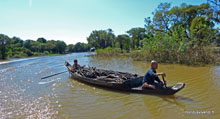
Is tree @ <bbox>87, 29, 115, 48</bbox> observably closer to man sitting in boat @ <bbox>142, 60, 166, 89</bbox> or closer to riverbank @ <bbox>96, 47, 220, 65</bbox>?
riverbank @ <bbox>96, 47, 220, 65</bbox>

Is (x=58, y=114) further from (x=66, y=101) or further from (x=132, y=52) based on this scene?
(x=132, y=52)

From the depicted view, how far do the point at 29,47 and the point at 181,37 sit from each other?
61.3 m

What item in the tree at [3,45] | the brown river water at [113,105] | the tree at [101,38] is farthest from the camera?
the tree at [101,38]

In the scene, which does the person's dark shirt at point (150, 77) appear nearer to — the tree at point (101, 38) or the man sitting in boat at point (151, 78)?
the man sitting in boat at point (151, 78)

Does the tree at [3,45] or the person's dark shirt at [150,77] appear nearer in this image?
the person's dark shirt at [150,77]

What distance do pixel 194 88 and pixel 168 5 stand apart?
64.6ft

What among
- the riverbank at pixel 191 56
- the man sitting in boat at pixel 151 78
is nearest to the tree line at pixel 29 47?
the riverbank at pixel 191 56

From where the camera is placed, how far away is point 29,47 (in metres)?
58.4

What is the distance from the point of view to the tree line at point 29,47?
36.8 metres

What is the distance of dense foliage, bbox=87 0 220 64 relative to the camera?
13.6 m

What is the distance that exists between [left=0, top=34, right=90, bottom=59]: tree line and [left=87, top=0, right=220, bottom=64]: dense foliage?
35575mm

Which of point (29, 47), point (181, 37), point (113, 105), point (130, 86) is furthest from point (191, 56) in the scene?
point (29, 47)

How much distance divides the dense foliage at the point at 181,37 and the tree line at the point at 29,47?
35.6 metres

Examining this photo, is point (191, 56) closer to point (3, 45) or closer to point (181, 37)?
point (181, 37)
